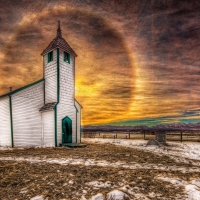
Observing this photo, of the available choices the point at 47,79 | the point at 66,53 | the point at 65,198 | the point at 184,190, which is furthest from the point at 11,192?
the point at 66,53

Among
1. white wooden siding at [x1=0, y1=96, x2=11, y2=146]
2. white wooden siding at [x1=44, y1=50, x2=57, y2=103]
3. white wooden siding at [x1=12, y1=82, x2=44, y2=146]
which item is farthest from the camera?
white wooden siding at [x1=44, y1=50, x2=57, y2=103]

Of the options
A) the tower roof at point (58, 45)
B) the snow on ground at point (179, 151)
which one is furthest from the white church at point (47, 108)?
the snow on ground at point (179, 151)

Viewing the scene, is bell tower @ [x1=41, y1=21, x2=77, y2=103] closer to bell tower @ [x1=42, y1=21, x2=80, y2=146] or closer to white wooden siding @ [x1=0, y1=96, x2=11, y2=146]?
bell tower @ [x1=42, y1=21, x2=80, y2=146]

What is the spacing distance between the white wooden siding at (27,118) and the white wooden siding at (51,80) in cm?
117

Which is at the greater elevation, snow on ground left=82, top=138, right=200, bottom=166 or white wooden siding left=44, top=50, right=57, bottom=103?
white wooden siding left=44, top=50, right=57, bottom=103

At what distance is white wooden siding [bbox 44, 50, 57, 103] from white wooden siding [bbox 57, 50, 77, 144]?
1.84 feet

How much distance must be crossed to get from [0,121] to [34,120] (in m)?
3.45

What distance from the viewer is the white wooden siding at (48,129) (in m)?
12.9

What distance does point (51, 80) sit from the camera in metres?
14.4

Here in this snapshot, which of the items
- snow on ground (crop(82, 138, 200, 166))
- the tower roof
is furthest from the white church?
snow on ground (crop(82, 138, 200, 166))

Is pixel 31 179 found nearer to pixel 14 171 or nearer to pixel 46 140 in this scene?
pixel 14 171

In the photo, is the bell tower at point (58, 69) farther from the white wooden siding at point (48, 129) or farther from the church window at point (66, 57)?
the white wooden siding at point (48, 129)

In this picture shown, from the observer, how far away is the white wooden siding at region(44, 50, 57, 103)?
46.0ft

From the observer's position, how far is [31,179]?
430 centimetres
